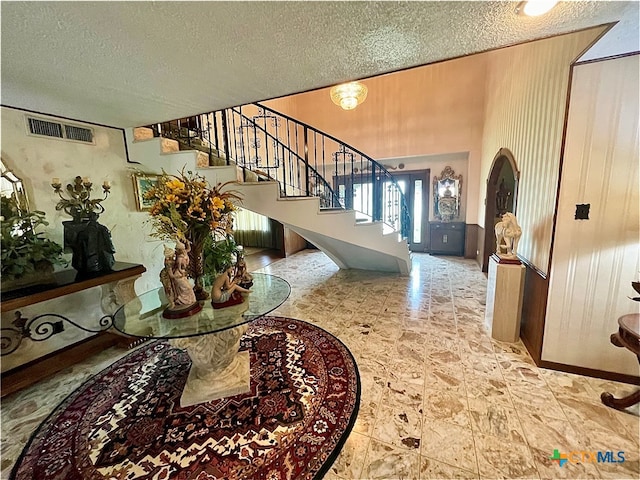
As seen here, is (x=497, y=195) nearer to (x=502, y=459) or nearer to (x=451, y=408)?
(x=451, y=408)

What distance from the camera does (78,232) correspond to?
2271mm

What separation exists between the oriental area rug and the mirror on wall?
5.13ft

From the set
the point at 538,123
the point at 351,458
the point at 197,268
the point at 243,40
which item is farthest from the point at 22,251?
the point at 538,123

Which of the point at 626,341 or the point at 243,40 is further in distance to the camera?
the point at 626,341

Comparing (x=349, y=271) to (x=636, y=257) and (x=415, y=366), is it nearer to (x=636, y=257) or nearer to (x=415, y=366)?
(x=415, y=366)

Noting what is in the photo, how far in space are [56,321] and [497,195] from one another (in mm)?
6037

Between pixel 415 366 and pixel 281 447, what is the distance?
125 cm

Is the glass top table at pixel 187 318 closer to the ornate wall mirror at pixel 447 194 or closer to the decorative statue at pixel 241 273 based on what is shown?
the decorative statue at pixel 241 273

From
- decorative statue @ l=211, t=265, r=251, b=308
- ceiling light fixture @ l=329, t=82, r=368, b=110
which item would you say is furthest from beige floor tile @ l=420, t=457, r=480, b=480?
ceiling light fixture @ l=329, t=82, r=368, b=110

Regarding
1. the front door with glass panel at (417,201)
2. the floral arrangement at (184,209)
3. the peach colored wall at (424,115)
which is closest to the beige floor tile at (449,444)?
the floral arrangement at (184,209)

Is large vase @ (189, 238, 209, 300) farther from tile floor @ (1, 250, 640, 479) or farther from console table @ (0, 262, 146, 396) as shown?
tile floor @ (1, 250, 640, 479)

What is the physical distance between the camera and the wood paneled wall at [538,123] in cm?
197

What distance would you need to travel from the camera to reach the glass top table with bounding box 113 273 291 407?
1650mm

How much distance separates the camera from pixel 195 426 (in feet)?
5.41
